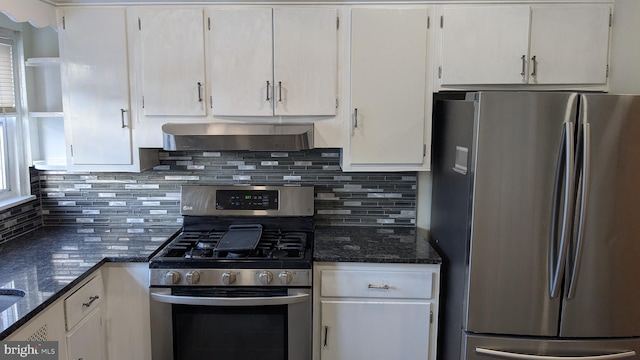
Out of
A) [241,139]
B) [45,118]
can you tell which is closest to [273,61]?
[241,139]

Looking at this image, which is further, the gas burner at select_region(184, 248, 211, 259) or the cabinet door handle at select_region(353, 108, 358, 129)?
the cabinet door handle at select_region(353, 108, 358, 129)

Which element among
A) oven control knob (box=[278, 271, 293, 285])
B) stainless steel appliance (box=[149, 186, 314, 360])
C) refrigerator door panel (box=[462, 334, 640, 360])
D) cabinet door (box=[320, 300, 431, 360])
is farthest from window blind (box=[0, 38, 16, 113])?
refrigerator door panel (box=[462, 334, 640, 360])

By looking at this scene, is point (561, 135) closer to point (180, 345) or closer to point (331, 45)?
point (331, 45)

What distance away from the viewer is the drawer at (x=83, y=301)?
2.01 meters

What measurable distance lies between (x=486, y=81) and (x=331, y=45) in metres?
0.83

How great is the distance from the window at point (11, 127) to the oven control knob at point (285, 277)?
1.57 m

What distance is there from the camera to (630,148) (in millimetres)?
1957

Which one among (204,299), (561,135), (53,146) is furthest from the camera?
(53,146)

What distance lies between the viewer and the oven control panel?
2.28 m

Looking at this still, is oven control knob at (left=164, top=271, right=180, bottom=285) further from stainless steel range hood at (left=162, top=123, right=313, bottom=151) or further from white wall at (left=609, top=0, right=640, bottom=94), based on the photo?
white wall at (left=609, top=0, right=640, bottom=94)

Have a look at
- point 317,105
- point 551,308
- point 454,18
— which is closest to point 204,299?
point 317,105

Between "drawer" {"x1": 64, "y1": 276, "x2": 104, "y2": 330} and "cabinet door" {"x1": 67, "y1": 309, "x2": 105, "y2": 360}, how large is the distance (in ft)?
0.12

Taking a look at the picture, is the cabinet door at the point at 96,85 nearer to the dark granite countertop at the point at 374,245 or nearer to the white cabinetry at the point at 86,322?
the white cabinetry at the point at 86,322
